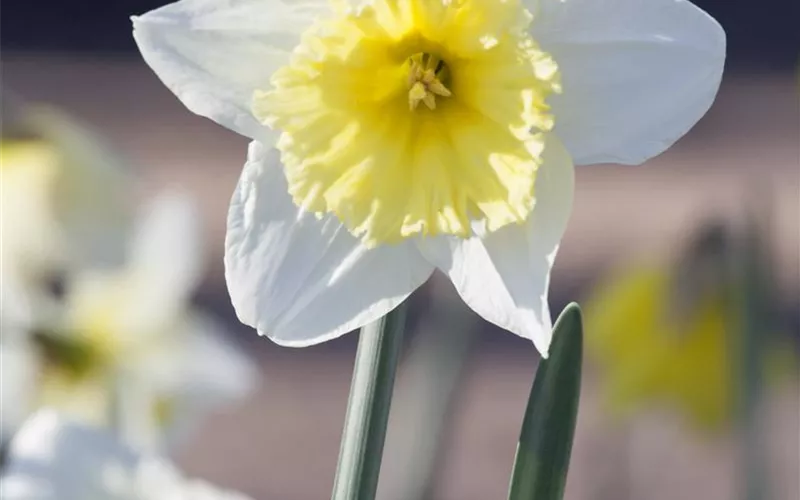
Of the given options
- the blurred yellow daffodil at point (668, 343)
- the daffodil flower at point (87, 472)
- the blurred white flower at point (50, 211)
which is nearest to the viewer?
the daffodil flower at point (87, 472)

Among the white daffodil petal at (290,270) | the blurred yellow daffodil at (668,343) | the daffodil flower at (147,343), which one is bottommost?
the white daffodil petal at (290,270)

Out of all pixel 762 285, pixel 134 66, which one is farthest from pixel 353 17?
pixel 134 66

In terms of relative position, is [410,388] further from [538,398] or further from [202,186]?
[202,186]

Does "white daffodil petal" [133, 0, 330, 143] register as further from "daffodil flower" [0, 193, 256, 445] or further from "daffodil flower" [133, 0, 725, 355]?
"daffodil flower" [0, 193, 256, 445]

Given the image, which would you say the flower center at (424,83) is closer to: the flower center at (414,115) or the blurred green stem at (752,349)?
the flower center at (414,115)

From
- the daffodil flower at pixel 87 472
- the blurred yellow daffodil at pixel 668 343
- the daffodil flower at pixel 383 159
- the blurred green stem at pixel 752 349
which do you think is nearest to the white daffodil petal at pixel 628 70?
the daffodil flower at pixel 383 159

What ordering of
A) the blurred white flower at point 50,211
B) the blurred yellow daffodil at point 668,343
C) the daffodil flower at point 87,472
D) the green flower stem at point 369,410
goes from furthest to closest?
1. the blurred yellow daffodil at point 668,343
2. the blurred white flower at point 50,211
3. the daffodil flower at point 87,472
4. the green flower stem at point 369,410
